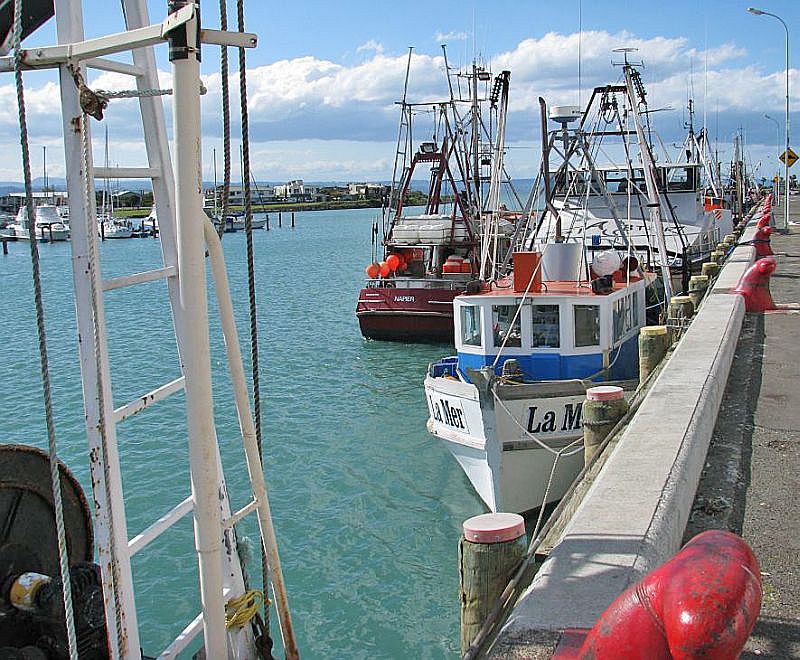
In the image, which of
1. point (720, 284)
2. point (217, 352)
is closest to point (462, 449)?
point (720, 284)

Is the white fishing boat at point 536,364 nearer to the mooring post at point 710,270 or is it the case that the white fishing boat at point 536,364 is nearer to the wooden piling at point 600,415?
the wooden piling at point 600,415

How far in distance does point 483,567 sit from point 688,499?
1576 mm

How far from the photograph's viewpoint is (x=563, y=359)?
11.6 m

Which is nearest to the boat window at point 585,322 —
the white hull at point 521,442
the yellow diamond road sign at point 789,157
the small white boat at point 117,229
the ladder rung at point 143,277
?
the white hull at point 521,442

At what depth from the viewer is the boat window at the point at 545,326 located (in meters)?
11.7

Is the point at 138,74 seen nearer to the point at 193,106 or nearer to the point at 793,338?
the point at 193,106

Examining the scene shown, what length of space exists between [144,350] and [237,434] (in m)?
10.6

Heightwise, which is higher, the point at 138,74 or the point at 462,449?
the point at 138,74

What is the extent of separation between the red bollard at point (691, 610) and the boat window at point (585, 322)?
8.88 metres

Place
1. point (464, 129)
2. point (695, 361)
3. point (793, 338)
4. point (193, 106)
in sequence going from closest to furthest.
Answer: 1. point (193, 106)
2. point (695, 361)
3. point (793, 338)
4. point (464, 129)

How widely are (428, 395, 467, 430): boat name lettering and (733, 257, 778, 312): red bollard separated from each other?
4921mm

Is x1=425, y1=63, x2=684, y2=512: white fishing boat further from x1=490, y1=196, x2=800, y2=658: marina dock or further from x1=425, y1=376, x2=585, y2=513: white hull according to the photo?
x1=490, y1=196, x2=800, y2=658: marina dock

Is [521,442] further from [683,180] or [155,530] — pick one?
[683,180]

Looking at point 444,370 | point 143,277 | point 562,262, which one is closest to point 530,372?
point 444,370
